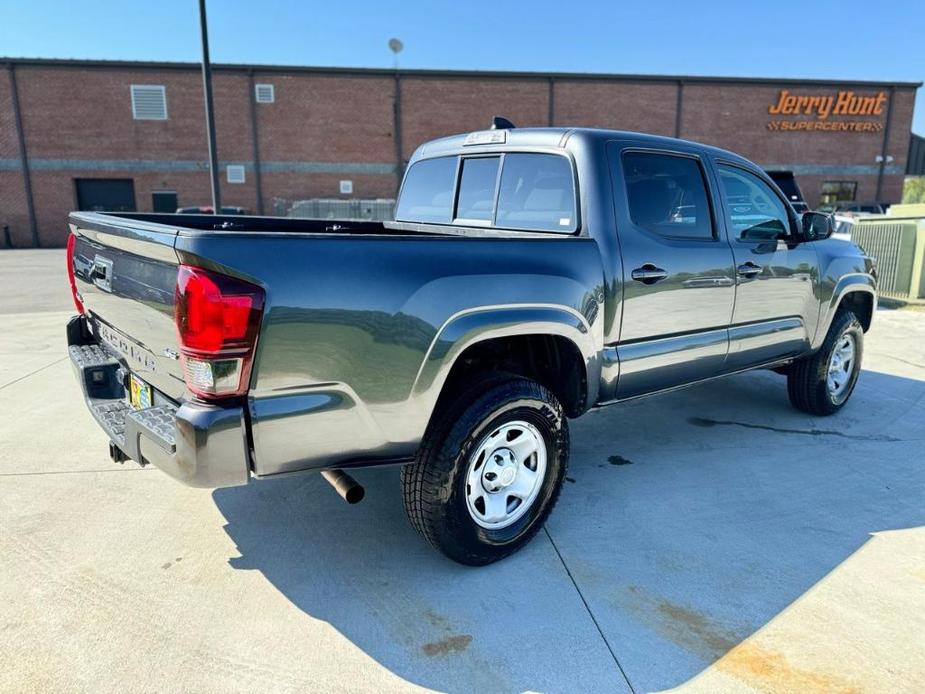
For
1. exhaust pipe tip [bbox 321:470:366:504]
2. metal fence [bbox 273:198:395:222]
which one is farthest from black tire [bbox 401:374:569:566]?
metal fence [bbox 273:198:395:222]

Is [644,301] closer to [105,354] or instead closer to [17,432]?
[105,354]

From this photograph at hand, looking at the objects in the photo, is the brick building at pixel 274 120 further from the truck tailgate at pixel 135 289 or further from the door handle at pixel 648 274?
the door handle at pixel 648 274

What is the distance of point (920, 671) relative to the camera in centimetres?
226

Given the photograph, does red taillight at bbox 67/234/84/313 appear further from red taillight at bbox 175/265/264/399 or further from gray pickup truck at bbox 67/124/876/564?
red taillight at bbox 175/265/264/399

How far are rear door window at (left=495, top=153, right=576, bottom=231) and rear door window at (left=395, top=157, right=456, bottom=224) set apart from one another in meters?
0.51

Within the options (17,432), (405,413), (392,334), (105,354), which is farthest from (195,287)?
(17,432)

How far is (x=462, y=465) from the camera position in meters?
2.68

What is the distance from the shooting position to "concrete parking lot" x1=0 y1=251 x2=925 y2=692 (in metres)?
2.26

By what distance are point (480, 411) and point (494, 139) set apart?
6.03ft

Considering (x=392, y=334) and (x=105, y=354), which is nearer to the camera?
(x=392, y=334)

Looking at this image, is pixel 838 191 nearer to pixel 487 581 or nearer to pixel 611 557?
pixel 611 557

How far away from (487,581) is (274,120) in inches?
1186

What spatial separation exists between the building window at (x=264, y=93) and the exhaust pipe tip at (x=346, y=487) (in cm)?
3003

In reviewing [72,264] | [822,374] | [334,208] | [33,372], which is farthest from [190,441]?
[334,208]
